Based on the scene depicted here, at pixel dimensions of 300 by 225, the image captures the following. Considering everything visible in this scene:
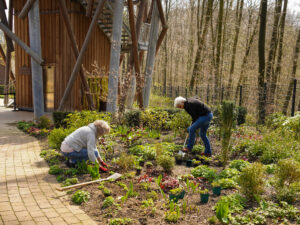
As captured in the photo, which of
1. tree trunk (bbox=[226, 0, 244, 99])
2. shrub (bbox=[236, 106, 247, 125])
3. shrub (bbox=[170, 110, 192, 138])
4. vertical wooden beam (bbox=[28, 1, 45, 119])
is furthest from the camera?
tree trunk (bbox=[226, 0, 244, 99])

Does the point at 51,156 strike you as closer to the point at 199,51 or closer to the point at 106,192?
the point at 106,192

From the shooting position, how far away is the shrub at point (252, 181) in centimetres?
421

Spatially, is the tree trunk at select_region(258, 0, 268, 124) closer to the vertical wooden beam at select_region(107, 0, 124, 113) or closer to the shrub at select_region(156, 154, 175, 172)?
the vertical wooden beam at select_region(107, 0, 124, 113)

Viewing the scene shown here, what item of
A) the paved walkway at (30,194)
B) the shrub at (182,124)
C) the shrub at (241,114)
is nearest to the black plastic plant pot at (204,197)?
the paved walkway at (30,194)

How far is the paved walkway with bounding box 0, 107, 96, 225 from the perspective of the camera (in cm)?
371

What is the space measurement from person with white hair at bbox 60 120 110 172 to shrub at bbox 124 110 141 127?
151 inches

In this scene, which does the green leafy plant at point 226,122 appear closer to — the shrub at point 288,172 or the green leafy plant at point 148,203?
the shrub at point 288,172

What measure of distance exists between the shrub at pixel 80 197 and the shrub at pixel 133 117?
514 centimetres

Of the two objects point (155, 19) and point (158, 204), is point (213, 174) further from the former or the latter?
point (155, 19)

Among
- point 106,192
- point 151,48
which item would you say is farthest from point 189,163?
point 151,48

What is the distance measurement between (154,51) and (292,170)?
31.0 feet

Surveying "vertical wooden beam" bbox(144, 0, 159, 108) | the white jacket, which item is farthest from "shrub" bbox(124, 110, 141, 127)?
the white jacket

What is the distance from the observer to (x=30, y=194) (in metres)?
4.44

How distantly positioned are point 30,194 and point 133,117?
5.43 m
